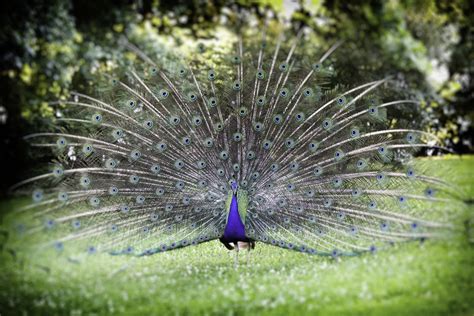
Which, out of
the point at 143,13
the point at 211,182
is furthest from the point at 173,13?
the point at 211,182

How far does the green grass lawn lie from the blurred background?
3.50 ft

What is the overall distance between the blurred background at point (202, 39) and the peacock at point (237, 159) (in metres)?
0.75

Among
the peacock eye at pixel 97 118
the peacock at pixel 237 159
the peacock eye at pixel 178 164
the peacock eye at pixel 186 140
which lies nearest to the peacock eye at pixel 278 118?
the peacock at pixel 237 159

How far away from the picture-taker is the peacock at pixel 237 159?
4676mm

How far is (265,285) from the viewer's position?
4.30m

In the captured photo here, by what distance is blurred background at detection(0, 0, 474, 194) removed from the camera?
5.39 meters

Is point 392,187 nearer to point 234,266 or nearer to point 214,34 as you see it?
point 234,266

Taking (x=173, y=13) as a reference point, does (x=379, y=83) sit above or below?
below

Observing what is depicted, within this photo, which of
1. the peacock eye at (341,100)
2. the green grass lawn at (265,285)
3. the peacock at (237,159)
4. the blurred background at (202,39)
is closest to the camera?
the green grass lawn at (265,285)

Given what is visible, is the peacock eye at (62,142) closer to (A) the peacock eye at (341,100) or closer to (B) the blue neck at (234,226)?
(B) the blue neck at (234,226)

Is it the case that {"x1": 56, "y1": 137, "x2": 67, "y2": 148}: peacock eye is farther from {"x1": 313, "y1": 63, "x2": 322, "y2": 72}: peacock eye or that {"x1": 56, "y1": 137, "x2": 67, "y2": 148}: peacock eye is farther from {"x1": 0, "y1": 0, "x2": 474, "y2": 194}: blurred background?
{"x1": 313, "y1": 63, "x2": 322, "y2": 72}: peacock eye

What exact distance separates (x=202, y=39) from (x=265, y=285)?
3191mm

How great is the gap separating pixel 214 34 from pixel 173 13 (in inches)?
24.0

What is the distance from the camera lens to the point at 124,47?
6457 mm
